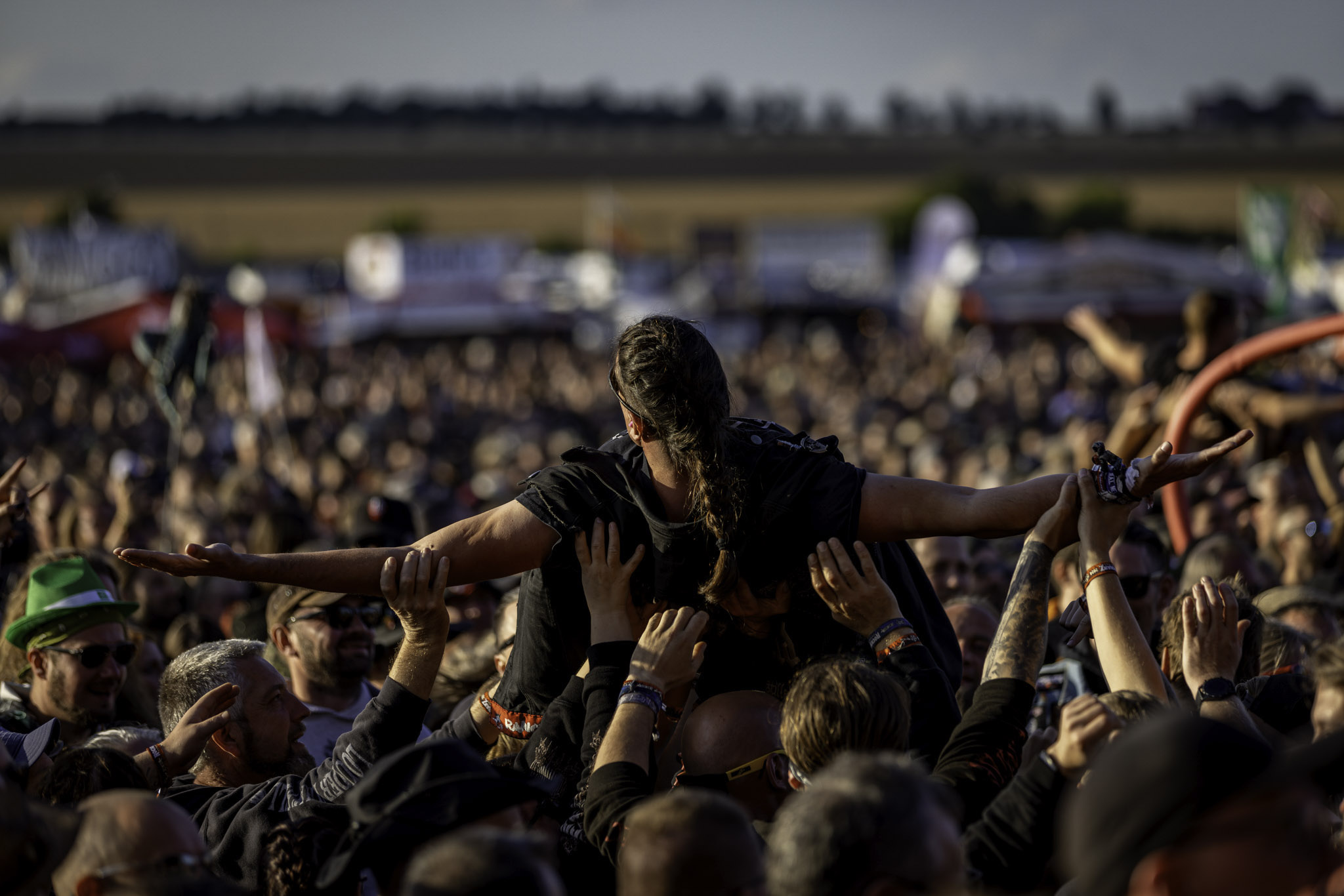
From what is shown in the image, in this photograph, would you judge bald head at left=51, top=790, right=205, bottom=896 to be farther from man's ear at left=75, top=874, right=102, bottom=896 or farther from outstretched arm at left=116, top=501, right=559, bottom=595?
outstretched arm at left=116, top=501, right=559, bottom=595

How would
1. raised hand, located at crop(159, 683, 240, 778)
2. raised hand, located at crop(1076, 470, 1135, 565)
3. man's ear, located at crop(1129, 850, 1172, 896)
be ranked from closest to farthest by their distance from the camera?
man's ear, located at crop(1129, 850, 1172, 896)
raised hand, located at crop(1076, 470, 1135, 565)
raised hand, located at crop(159, 683, 240, 778)

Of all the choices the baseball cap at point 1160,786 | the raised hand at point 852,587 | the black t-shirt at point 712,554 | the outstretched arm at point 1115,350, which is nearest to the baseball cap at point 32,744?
the black t-shirt at point 712,554

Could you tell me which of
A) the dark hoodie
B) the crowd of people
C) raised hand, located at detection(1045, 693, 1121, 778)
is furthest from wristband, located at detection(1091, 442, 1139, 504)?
the dark hoodie

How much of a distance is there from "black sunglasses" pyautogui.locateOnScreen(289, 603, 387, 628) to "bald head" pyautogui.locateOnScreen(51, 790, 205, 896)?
201 centimetres

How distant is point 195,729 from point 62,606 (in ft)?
4.54

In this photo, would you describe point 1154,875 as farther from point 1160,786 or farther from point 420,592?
point 420,592

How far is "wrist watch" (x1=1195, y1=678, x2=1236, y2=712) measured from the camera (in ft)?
9.93

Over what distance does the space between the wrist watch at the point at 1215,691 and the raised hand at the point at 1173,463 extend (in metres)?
0.44

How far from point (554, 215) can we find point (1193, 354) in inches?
2988

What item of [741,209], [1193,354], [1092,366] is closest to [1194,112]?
[741,209]

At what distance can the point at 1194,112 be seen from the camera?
3979 inches

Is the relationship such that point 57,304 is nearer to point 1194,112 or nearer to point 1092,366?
point 1092,366

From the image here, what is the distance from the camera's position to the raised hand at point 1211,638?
3109 mm

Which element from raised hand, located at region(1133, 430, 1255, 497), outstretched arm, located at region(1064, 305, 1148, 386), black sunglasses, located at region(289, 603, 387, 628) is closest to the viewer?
raised hand, located at region(1133, 430, 1255, 497)
